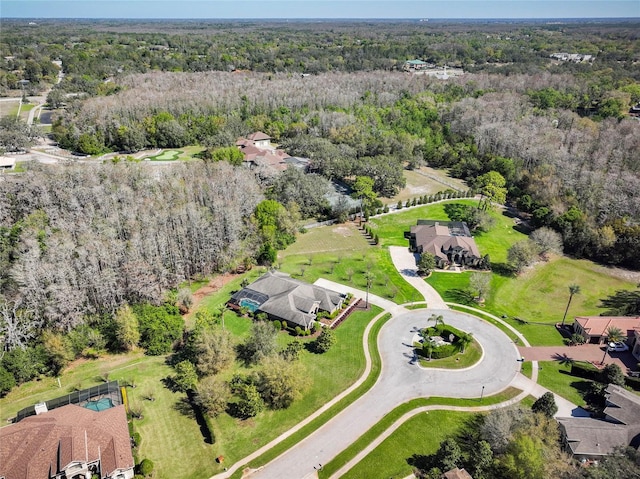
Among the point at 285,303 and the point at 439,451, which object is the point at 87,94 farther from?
the point at 439,451

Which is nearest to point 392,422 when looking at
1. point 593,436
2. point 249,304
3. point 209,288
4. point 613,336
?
point 593,436

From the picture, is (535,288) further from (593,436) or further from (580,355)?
(593,436)

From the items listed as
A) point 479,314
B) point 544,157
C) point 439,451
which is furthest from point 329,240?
point 544,157

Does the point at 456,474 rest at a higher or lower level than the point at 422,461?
higher

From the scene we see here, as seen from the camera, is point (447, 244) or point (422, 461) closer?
point (422, 461)

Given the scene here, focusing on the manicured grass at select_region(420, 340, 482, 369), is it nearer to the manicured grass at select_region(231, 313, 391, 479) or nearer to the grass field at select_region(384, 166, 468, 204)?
the manicured grass at select_region(231, 313, 391, 479)

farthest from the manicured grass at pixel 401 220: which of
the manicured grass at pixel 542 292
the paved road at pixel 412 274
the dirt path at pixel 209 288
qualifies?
the dirt path at pixel 209 288

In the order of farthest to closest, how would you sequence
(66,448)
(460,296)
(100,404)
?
1. (460,296)
2. (100,404)
3. (66,448)
